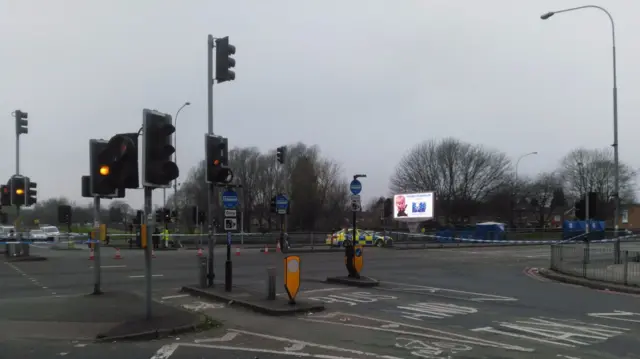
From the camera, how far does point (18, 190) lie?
2562 centimetres

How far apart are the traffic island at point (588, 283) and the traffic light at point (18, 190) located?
2321 cm

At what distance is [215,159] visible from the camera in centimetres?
1403

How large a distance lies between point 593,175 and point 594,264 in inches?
2914

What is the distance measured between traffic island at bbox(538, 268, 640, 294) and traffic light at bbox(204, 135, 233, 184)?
11.8 m

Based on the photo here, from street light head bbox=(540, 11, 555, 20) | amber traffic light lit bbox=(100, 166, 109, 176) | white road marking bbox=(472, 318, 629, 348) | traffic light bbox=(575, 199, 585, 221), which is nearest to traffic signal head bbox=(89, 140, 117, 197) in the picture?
amber traffic light lit bbox=(100, 166, 109, 176)

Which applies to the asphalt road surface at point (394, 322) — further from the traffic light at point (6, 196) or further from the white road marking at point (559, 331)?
the traffic light at point (6, 196)

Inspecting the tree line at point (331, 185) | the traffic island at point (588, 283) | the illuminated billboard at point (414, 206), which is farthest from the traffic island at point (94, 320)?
the tree line at point (331, 185)

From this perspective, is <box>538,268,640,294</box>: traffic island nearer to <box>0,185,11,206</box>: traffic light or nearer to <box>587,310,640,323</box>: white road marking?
<box>587,310,640,323</box>: white road marking

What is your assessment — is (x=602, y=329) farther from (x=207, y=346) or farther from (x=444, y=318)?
(x=207, y=346)

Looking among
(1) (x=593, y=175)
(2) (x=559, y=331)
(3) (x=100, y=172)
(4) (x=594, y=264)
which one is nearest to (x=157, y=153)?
(3) (x=100, y=172)

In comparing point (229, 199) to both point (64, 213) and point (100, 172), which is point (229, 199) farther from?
point (64, 213)

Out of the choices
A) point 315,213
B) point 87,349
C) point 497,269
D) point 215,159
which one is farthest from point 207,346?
point 315,213

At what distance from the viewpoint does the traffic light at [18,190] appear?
2559 cm

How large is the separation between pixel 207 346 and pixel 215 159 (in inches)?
257
